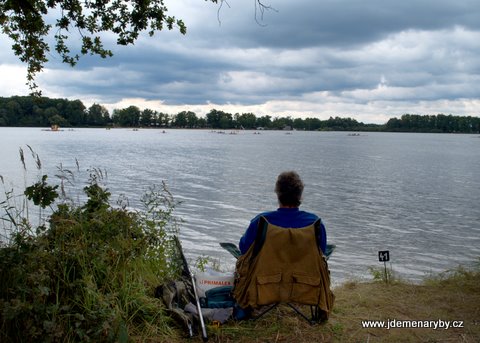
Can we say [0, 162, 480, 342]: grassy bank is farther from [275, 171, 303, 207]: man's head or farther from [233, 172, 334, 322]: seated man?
[275, 171, 303, 207]: man's head

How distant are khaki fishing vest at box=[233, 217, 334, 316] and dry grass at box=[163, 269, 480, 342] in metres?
0.29

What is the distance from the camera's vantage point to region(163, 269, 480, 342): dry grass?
418 centimetres

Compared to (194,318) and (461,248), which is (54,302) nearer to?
(194,318)

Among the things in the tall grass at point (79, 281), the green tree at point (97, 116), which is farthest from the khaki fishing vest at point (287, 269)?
the green tree at point (97, 116)

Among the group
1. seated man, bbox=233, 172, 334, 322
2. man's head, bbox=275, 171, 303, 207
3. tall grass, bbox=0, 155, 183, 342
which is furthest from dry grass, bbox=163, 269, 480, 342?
man's head, bbox=275, 171, 303, 207

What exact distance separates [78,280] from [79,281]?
0.11 feet

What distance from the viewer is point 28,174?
88.6 feet

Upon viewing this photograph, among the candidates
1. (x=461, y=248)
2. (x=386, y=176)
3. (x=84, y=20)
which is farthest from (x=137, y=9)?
(x=386, y=176)

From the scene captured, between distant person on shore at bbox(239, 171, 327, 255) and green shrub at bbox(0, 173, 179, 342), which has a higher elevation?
distant person on shore at bbox(239, 171, 327, 255)

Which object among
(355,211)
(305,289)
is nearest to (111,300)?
(305,289)

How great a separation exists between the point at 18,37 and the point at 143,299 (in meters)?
4.14

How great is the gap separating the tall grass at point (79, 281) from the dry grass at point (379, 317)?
0.58 m

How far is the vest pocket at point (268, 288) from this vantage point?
162 inches

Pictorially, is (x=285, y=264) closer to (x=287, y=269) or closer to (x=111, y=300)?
(x=287, y=269)
